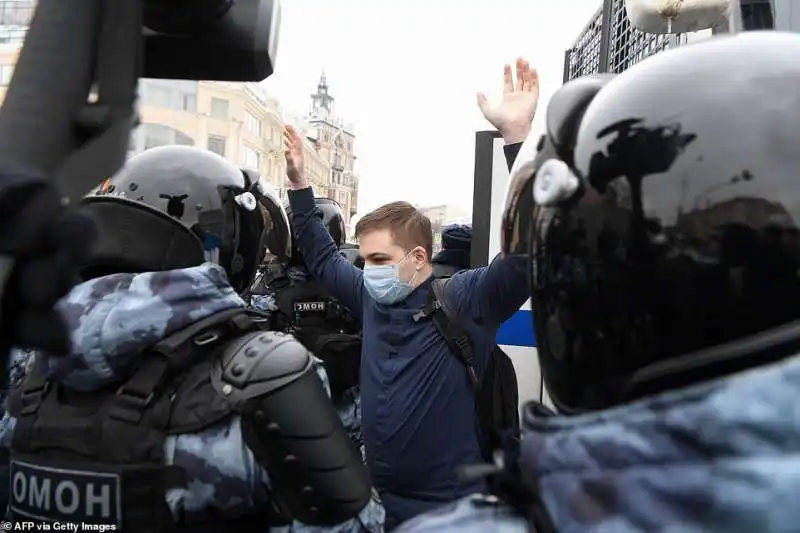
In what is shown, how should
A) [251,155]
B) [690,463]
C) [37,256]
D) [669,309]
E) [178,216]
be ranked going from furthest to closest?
[251,155] < [178,216] < [669,309] < [690,463] < [37,256]

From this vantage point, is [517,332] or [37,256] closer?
[37,256]

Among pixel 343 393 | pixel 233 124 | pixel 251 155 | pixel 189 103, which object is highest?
pixel 189 103

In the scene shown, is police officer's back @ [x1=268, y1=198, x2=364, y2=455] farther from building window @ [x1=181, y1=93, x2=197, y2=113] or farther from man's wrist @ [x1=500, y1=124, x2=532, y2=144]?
building window @ [x1=181, y1=93, x2=197, y2=113]

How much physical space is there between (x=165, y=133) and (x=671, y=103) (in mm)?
37508

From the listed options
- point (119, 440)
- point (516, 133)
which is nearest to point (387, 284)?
point (516, 133)

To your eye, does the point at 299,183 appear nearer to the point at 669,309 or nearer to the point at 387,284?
the point at 387,284

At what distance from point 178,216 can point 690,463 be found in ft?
5.70

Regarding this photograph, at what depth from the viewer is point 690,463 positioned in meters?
0.75

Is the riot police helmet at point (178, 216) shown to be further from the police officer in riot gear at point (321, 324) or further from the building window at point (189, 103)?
the building window at point (189, 103)

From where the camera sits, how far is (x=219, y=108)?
50.6 m

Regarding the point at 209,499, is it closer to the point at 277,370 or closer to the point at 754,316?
the point at 277,370

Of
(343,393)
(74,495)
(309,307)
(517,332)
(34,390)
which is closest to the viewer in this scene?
(74,495)

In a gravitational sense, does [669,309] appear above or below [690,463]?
above

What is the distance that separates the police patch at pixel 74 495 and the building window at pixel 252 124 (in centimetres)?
5500
